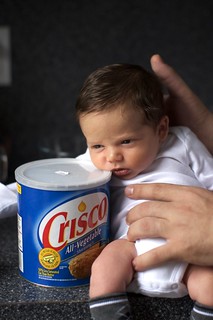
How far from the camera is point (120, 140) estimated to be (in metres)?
0.69

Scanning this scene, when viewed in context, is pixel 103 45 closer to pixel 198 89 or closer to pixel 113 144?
pixel 198 89

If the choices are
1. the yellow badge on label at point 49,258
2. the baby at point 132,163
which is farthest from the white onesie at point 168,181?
the yellow badge on label at point 49,258

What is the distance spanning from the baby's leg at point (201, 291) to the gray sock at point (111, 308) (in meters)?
0.08

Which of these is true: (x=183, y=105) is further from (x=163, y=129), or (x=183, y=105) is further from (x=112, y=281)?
(x=112, y=281)

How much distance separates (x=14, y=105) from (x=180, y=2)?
1.35 ft

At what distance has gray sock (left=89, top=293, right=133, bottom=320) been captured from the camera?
590mm

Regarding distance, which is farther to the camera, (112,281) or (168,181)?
(168,181)

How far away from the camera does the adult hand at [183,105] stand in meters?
0.81

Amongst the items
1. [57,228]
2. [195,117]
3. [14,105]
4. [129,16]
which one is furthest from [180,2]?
[57,228]

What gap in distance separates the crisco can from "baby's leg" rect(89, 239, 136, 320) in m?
0.03

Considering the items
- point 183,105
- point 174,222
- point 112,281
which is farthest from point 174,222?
point 183,105

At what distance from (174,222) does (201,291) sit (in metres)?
0.09

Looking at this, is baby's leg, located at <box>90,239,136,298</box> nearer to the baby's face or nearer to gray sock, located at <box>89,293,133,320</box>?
gray sock, located at <box>89,293,133,320</box>

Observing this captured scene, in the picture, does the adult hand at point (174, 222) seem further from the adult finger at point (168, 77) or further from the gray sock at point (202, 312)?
the adult finger at point (168, 77)
